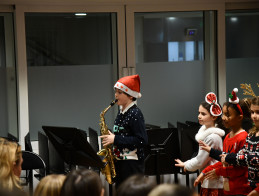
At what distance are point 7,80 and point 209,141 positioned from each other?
10.8 ft

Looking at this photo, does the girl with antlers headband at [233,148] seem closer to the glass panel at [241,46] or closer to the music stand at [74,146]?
the music stand at [74,146]

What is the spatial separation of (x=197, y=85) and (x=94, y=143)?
6.62 feet

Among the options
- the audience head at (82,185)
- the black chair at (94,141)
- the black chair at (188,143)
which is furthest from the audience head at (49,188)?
the black chair at (94,141)

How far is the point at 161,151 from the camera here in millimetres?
4891

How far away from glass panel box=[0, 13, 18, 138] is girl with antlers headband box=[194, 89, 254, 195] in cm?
323

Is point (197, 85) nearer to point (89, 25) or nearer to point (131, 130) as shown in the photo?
point (89, 25)

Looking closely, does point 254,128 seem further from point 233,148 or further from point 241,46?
point 241,46

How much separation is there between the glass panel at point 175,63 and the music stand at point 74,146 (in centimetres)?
236

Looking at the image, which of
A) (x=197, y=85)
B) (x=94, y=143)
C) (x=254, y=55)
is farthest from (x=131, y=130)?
(x=254, y=55)

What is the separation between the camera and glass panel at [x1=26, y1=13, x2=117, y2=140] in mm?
6184

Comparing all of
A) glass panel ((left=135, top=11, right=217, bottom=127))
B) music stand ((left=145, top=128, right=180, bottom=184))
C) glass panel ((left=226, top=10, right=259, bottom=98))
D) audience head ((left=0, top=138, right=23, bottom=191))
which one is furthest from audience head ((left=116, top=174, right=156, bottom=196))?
glass panel ((left=226, top=10, right=259, bottom=98))

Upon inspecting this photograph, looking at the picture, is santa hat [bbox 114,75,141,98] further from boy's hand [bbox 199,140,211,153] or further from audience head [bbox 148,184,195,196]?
audience head [bbox 148,184,195,196]

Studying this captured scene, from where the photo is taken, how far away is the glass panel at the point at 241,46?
6.79 m

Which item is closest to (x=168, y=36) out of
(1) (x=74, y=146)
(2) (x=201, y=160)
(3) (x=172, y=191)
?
(1) (x=74, y=146)
